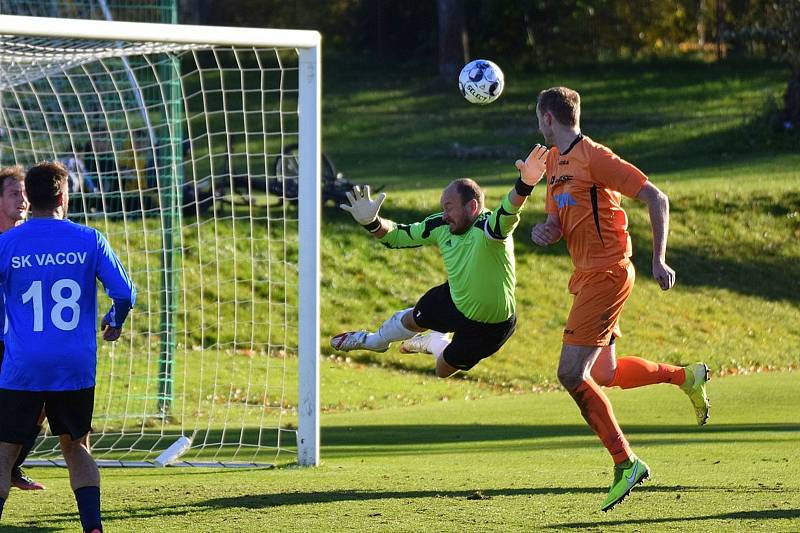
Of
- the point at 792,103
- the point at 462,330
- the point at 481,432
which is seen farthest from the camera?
the point at 792,103

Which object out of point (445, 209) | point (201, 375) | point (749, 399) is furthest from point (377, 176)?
point (445, 209)

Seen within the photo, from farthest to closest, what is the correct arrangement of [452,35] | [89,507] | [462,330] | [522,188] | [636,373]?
[452,35] < [462,330] < [636,373] < [522,188] < [89,507]

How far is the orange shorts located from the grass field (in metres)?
1.00

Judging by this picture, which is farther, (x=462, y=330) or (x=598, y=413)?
(x=462, y=330)

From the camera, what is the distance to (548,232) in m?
7.09

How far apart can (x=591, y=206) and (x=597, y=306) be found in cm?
58

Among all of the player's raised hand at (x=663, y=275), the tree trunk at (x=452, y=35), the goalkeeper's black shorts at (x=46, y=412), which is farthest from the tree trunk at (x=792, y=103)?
the goalkeeper's black shorts at (x=46, y=412)

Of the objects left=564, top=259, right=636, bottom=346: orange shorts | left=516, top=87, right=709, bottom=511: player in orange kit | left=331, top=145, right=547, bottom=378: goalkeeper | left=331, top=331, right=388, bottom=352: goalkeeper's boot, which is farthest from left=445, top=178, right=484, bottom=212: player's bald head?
left=331, top=331, right=388, bottom=352: goalkeeper's boot

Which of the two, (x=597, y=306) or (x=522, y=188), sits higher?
(x=522, y=188)

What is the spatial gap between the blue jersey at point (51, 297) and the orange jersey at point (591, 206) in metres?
2.61

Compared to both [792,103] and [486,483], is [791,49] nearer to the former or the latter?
[792,103]

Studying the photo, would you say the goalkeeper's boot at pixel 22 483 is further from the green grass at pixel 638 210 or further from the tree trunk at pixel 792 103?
the tree trunk at pixel 792 103

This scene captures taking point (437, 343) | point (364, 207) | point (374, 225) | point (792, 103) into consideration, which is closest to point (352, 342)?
point (437, 343)

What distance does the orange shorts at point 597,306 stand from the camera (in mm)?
7078
